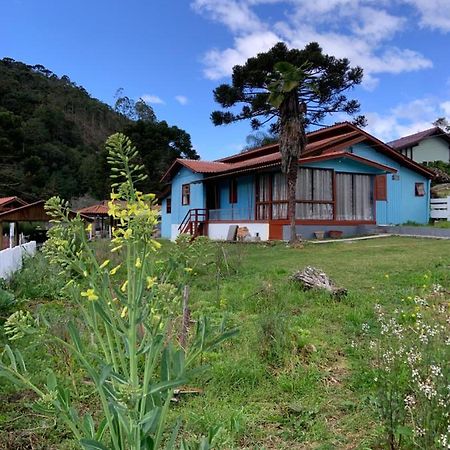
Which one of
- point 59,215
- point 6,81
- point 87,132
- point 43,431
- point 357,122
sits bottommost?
point 43,431

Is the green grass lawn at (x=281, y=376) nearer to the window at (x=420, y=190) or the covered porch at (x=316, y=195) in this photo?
the covered porch at (x=316, y=195)

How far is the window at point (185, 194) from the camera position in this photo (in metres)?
24.9

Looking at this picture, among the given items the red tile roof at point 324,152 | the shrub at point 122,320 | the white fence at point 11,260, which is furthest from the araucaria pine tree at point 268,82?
the shrub at point 122,320


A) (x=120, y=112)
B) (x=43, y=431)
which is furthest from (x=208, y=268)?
(x=120, y=112)

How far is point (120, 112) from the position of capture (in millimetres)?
71438

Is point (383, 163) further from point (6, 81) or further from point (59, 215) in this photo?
point (6, 81)

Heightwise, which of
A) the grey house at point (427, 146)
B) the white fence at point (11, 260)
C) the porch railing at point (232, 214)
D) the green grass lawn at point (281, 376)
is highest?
the grey house at point (427, 146)

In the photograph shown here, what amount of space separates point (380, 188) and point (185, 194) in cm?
1019

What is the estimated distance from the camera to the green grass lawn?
9.98 ft

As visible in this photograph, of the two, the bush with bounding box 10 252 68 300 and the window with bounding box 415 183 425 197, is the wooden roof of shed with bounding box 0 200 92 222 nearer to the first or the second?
the bush with bounding box 10 252 68 300

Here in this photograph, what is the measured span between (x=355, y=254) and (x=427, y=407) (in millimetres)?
9816

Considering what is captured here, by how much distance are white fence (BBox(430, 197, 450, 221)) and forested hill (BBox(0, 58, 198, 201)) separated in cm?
1805

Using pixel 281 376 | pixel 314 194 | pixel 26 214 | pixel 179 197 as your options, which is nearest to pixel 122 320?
pixel 281 376

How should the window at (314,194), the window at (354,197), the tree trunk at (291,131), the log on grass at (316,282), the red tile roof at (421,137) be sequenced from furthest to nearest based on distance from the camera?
the red tile roof at (421,137) < the window at (354,197) < the window at (314,194) < the tree trunk at (291,131) < the log on grass at (316,282)
